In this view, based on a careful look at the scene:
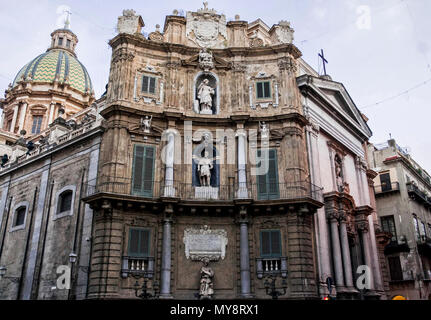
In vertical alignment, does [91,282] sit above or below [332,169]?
below

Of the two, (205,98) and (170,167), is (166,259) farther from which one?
(205,98)

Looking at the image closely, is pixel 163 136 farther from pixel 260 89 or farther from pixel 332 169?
pixel 332 169

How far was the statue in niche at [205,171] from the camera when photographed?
74.1 feet

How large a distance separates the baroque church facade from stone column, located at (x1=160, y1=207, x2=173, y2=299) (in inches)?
2.0

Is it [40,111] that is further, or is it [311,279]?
[40,111]

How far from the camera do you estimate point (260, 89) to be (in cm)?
2491

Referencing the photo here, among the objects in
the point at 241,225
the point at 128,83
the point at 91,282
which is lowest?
the point at 91,282

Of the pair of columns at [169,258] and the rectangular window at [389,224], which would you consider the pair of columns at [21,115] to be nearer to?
the pair of columns at [169,258]

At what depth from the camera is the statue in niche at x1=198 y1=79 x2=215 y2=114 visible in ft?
80.0

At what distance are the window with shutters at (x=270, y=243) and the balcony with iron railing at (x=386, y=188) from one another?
63.5 ft

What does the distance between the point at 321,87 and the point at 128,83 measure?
12.9 meters

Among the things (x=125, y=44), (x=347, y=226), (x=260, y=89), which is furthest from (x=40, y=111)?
(x=347, y=226)

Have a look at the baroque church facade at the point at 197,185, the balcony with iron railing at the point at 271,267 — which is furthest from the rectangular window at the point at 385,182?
the balcony with iron railing at the point at 271,267

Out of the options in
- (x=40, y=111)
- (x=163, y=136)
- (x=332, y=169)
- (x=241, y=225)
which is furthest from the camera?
(x=40, y=111)
